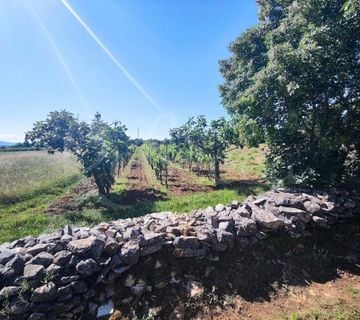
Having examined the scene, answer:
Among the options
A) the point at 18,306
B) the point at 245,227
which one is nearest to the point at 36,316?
the point at 18,306

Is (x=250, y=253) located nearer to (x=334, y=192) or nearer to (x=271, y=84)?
(x=334, y=192)

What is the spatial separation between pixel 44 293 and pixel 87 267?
2.23 ft

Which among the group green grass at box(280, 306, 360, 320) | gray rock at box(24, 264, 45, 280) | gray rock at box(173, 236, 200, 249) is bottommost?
green grass at box(280, 306, 360, 320)

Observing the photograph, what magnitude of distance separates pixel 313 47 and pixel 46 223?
35.7ft

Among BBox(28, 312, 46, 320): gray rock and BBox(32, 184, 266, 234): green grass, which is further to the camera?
BBox(32, 184, 266, 234): green grass

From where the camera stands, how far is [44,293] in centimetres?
385

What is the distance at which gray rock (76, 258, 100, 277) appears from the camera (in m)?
4.16

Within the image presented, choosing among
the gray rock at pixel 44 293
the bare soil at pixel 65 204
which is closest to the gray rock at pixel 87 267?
the gray rock at pixel 44 293

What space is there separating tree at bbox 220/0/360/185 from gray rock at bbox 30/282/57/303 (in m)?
6.74

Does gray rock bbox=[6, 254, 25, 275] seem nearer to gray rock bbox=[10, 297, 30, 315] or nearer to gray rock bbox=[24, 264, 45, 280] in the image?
gray rock bbox=[24, 264, 45, 280]

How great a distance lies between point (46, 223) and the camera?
9.70m

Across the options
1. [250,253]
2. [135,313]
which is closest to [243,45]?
[250,253]

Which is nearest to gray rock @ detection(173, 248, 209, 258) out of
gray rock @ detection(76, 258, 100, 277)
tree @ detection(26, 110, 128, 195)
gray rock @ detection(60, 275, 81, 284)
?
gray rock @ detection(76, 258, 100, 277)

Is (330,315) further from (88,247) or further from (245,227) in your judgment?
(88,247)
